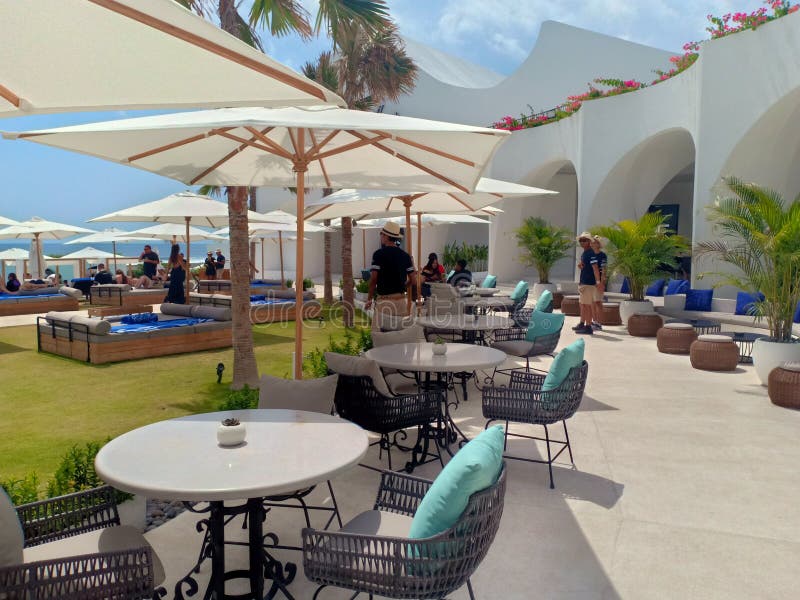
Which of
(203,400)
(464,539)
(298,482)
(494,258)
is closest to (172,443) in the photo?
(298,482)

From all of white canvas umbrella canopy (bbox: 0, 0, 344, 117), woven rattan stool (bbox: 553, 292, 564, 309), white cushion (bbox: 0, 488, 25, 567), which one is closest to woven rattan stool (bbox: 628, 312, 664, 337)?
woven rattan stool (bbox: 553, 292, 564, 309)

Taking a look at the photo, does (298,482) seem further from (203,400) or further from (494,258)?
(494,258)

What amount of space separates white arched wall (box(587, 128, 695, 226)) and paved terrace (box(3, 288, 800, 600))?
11784 mm

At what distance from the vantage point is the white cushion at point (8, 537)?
214 cm

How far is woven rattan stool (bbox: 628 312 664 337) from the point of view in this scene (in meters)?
11.2

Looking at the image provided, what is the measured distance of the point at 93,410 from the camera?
6500 millimetres

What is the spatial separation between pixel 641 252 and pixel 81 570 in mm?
11124

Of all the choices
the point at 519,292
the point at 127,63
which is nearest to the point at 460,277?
the point at 519,292

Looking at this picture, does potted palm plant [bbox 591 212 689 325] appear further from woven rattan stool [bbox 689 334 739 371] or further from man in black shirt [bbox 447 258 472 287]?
woven rattan stool [bbox 689 334 739 371]

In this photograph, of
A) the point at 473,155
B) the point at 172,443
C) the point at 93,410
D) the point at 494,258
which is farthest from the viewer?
the point at 494,258

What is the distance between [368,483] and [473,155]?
8.25 ft

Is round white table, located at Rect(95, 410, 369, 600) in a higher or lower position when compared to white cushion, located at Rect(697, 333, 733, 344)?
→ higher

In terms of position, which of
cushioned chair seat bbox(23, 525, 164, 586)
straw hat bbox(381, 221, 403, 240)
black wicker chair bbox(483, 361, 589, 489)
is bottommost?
cushioned chair seat bbox(23, 525, 164, 586)

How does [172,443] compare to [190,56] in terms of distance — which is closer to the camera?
[190,56]
